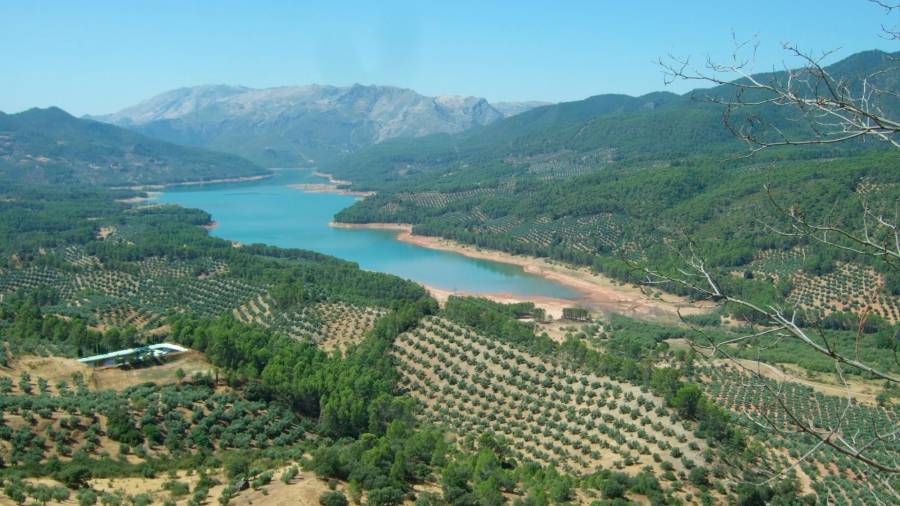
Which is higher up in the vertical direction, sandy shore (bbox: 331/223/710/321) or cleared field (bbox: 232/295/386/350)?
cleared field (bbox: 232/295/386/350)

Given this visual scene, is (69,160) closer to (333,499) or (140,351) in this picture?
(140,351)

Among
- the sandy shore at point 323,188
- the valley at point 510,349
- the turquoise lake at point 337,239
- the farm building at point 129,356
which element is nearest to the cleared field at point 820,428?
the valley at point 510,349

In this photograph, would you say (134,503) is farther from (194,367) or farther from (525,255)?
(525,255)

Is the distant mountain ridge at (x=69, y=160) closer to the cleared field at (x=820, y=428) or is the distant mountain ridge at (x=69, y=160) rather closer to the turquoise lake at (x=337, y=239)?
the turquoise lake at (x=337, y=239)

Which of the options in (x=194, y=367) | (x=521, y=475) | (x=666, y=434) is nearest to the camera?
(x=521, y=475)

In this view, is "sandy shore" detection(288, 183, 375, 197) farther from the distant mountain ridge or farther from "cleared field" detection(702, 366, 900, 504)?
"cleared field" detection(702, 366, 900, 504)

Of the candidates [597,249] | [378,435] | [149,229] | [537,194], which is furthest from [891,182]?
[149,229]

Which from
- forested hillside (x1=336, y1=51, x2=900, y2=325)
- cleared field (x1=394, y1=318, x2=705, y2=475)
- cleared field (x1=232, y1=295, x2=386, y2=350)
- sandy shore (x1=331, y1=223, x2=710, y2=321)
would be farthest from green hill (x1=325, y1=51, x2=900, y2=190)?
cleared field (x1=394, y1=318, x2=705, y2=475)
